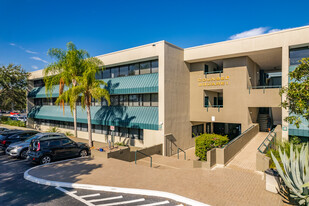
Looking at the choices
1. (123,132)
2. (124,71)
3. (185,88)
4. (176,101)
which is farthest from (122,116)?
(185,88)

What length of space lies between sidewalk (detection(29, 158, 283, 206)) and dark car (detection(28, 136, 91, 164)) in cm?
→ 95

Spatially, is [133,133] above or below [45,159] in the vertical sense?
above

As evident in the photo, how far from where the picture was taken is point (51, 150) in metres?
14.1

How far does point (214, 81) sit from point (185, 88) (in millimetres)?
3328

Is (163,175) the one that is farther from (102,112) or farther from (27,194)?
(102,112)

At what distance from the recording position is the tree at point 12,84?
38.3 m

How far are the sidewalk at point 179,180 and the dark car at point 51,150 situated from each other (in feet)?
3.13

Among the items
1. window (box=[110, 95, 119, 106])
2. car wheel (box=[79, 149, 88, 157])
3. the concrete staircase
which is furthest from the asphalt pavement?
the concrete staircase

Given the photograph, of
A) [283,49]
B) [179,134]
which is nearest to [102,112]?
[179,134]

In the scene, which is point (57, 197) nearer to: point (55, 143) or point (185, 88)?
point (55, 143)

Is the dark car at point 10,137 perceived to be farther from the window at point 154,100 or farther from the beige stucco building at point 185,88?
the window at point 154,100

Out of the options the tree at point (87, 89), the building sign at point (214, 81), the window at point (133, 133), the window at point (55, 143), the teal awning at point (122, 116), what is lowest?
the window at point (133, 133)

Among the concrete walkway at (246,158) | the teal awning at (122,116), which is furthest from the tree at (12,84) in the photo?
the concrete walkway at (246,158)

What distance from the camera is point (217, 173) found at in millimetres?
11688
